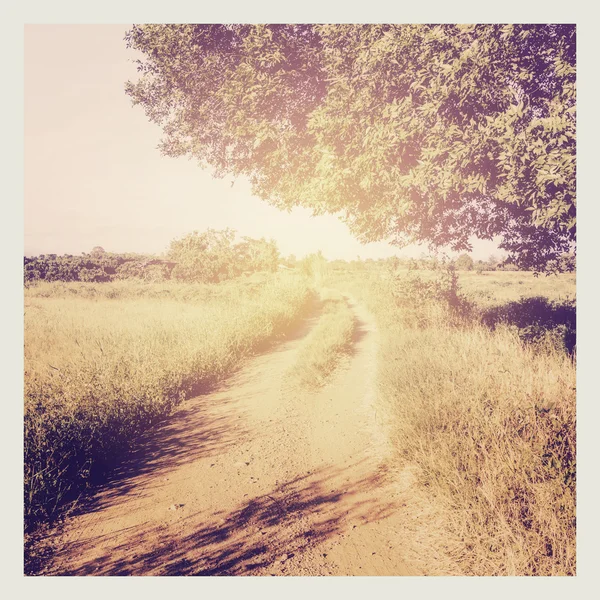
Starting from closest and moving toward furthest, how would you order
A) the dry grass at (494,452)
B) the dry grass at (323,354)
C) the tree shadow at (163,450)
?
the dry grass at (494,452), the tree shadow at (163,450), the dry grass at (323,354)

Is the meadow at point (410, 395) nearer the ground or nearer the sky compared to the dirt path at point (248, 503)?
nearer the sky

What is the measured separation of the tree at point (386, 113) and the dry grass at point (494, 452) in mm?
2317

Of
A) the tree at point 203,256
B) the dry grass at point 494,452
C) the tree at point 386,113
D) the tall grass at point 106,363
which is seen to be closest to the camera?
the dry grass at point 494,452

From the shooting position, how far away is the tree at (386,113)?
4008mm

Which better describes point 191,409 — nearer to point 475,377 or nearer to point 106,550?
point 106,550

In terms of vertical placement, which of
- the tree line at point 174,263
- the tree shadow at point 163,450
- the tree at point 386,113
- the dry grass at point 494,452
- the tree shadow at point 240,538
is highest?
the tree at point 386,113

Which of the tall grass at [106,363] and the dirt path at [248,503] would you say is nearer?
the dirt path at [248,503]

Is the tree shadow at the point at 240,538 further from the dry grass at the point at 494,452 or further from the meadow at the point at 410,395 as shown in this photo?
the meadow at the point at 410,395

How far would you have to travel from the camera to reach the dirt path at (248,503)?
2400 millimetres

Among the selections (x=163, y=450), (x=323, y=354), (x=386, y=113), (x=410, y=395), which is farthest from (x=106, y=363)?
(x=386, y=113)

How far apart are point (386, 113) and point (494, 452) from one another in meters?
4.55

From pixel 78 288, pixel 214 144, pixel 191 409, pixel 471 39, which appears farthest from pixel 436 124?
pixel 78 288

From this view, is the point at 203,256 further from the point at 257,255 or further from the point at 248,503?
the point at 248,503

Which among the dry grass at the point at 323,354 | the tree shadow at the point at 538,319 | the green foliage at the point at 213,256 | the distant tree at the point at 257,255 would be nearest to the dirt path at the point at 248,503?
the dry grass at the point at 323,354
